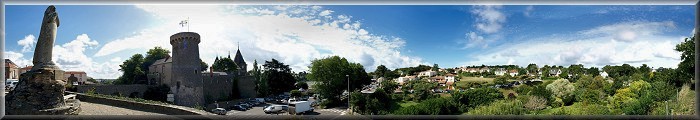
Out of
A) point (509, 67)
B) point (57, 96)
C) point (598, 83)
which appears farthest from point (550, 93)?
point (509, 67)

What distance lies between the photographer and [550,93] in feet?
78.1

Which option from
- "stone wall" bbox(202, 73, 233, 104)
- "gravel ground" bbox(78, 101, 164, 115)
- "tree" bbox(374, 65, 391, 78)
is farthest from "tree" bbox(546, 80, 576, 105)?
"gravel ground" bbox(78, 101, 164, 115)

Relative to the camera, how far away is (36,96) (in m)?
6.04

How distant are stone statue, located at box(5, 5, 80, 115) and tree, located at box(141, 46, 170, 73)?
1634cm

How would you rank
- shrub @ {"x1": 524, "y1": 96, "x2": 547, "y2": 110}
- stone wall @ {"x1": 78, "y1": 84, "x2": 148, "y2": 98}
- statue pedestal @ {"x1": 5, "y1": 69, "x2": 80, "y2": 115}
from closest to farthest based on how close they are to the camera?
statue pedestal @ {"x1": 5, "y1": 69, "x2": 80, "y2": 115}
stone wall @ {"x1": 78, "y1": 84, "x2": 148, "y2": 98}
shrub @ {"x1": 524, "y1": 96, "x2": 547, "y2": 110}

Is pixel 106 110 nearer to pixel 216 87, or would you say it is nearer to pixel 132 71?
pixel 216 87

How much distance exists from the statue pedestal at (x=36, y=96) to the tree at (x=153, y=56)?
53.6ft

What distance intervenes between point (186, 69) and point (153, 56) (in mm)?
7628

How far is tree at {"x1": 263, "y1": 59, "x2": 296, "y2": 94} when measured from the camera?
26219 millimetres

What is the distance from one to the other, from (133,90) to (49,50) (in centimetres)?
1117

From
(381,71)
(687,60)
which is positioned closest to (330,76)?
(381,71)

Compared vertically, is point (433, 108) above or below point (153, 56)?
below

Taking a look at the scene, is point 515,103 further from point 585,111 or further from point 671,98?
point 671,98

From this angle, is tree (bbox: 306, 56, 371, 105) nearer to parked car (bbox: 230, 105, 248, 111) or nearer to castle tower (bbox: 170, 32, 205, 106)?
parked car (bbox: 230, 105, 248, 111)
